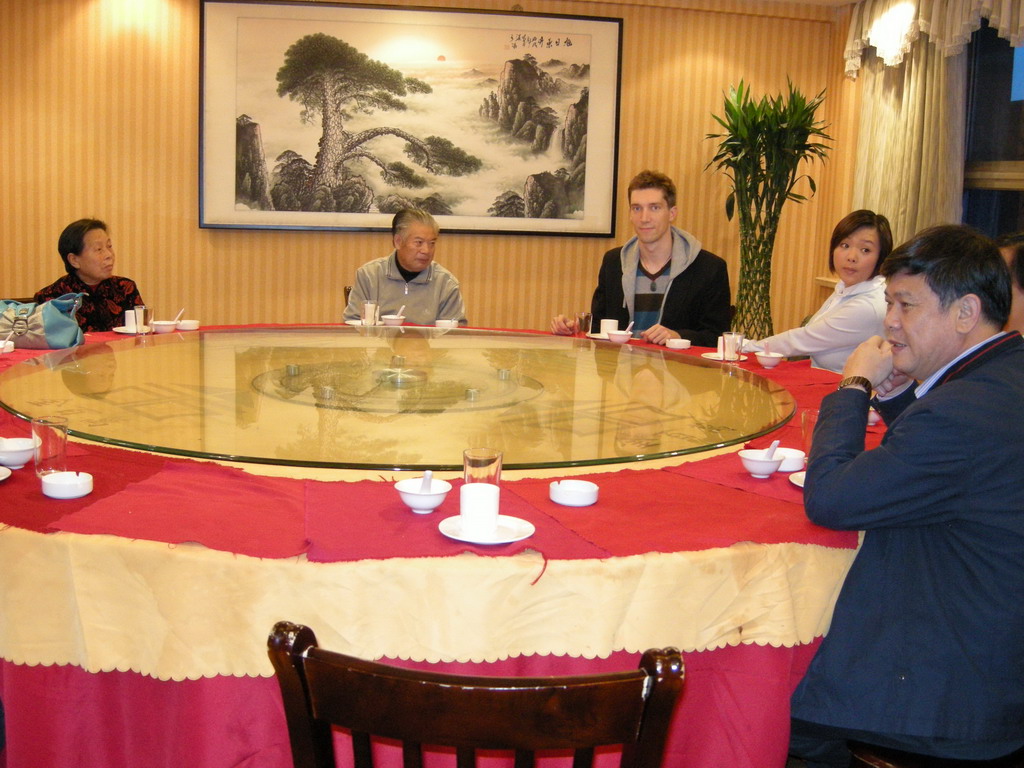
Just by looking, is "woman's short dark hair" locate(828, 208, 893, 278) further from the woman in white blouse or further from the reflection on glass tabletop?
the reflection on glass tabletop

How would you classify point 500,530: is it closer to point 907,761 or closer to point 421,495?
point 421,495

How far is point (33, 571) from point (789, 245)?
601 cm

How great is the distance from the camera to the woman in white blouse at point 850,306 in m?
3.49

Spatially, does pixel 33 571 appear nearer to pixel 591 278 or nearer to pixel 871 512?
pixel 871 512

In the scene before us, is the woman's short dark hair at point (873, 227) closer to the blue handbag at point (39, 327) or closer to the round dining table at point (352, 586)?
the round dining table at point (352, 586)

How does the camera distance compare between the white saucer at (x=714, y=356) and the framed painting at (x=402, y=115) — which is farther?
the framed painting at (x=402, y=115)

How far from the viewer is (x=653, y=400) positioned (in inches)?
102

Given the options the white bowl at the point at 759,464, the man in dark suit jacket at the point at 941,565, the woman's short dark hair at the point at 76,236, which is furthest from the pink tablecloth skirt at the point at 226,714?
the woman's short dark hair at the point at 76,236

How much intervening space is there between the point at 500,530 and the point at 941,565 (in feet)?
2.32

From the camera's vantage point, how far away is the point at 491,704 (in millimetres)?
968

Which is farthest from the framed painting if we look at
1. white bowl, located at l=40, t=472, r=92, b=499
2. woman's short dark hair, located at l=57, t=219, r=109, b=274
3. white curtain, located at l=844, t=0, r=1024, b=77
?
white bowl, located at l=40, t=472, r=92, b=499

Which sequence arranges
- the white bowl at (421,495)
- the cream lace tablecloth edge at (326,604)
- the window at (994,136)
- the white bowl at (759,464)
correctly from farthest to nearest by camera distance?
the window at (994,136) → the white bowl at (759,464) → the white bowl at (421,495) → the cream lace tablecloth edge at (326,604)

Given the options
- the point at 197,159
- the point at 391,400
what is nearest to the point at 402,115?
the point at 197,159

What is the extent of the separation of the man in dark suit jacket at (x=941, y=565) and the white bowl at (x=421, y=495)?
621mm
